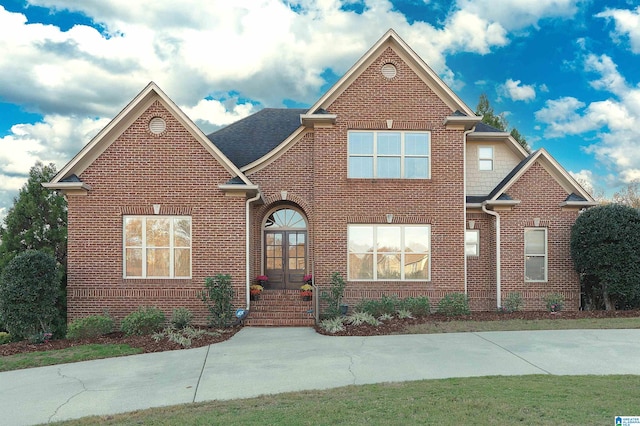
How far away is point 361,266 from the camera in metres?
14.2

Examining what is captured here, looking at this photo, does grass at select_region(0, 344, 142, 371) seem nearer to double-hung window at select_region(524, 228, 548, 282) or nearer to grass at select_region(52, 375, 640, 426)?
grass at select_region(52, 375, 640, 426)

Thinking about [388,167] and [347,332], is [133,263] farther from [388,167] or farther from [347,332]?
[388,167]

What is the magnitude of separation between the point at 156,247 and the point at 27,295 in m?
3.33

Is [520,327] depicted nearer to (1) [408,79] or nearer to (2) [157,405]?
(1) [408,79]

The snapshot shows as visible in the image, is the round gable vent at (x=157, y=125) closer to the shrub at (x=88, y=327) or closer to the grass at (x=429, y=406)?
the shrub at (x=88, y=327)

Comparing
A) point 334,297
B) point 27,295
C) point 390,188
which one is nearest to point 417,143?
point 390,188

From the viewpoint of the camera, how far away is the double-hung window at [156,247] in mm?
13180

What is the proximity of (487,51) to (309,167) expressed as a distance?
40.4ft

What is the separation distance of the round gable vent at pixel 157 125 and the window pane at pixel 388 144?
6519 mm

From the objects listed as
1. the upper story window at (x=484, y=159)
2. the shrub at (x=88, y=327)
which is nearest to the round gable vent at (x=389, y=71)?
the upper story window at (x=484, y=159)

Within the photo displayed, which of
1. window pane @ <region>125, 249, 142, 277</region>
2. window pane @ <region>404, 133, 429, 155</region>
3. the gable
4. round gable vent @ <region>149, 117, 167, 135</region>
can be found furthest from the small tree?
A: window pane @ <region>125, 249, 142, 277</region>

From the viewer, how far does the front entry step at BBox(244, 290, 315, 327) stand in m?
12.8

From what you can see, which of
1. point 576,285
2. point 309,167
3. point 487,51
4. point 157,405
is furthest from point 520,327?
point 487,51

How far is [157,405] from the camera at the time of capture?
6.26 metres
